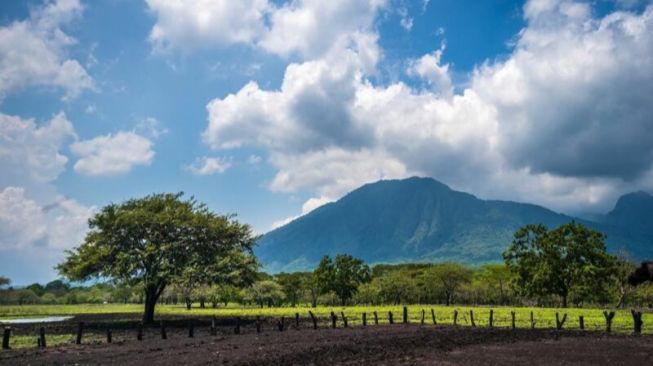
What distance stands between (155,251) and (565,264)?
64.5m

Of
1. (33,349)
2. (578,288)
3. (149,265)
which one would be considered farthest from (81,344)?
(578,288)

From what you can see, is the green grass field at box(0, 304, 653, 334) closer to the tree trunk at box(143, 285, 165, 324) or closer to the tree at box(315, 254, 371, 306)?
the tree trunk at box(143, 285, 165, 324)

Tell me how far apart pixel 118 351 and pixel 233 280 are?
2479cm

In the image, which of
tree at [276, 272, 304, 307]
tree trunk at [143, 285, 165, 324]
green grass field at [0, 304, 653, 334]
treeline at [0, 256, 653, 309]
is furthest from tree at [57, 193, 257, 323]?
tree at [276, 272, 304, 307]

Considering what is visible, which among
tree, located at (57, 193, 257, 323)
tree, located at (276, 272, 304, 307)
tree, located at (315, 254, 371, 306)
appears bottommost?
tree, located at (276, 272, 304, 307)

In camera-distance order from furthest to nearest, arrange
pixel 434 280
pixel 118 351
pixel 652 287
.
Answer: pixel 434 280 → pixel 652 287 → pixel 118 351

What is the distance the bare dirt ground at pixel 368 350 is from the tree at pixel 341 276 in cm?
7205

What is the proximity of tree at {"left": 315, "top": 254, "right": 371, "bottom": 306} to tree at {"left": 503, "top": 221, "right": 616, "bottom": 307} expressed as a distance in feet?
118

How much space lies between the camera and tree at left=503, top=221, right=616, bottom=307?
259ft

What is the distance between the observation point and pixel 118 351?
28172 millimetres

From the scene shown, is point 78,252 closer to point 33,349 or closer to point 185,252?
point 185,252

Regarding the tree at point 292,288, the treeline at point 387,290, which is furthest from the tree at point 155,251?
the tree at point 292,288

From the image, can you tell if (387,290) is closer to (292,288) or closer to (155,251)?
(292,288)

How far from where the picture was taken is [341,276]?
353ft
